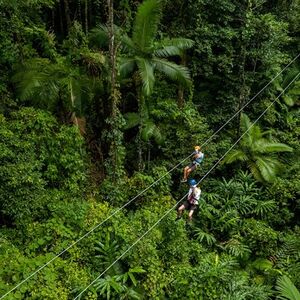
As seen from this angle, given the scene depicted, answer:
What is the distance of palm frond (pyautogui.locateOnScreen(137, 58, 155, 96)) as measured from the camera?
906 cm

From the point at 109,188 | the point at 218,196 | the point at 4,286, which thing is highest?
the point at 4,286

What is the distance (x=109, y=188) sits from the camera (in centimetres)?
914

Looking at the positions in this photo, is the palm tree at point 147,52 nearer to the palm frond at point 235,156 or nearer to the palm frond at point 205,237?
the palm frond at point 205,237

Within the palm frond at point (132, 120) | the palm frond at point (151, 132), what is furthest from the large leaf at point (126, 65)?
the palm frond at point (151, 132)

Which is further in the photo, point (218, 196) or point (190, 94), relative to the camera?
point (190, 94)

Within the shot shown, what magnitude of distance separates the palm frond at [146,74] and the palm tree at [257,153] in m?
3.54

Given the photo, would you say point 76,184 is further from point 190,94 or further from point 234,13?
point 234,13

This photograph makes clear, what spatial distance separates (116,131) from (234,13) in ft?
18.0

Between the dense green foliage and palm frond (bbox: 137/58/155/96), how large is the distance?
0.03 meters

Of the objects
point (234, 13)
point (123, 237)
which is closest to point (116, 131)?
point (123, 237)

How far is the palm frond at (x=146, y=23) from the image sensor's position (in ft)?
30.4

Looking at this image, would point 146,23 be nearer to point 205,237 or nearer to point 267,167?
point 267,167

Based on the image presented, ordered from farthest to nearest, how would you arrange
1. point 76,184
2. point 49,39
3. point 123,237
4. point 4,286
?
1. point 49,39
2. point 76,184
3. point 123,237
4. point 4,286

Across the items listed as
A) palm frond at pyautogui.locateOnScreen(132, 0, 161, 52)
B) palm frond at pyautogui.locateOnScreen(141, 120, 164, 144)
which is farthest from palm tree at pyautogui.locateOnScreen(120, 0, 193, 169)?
palm frond at pyautogui.locateOnScreen(141, 120, 164, 144)
